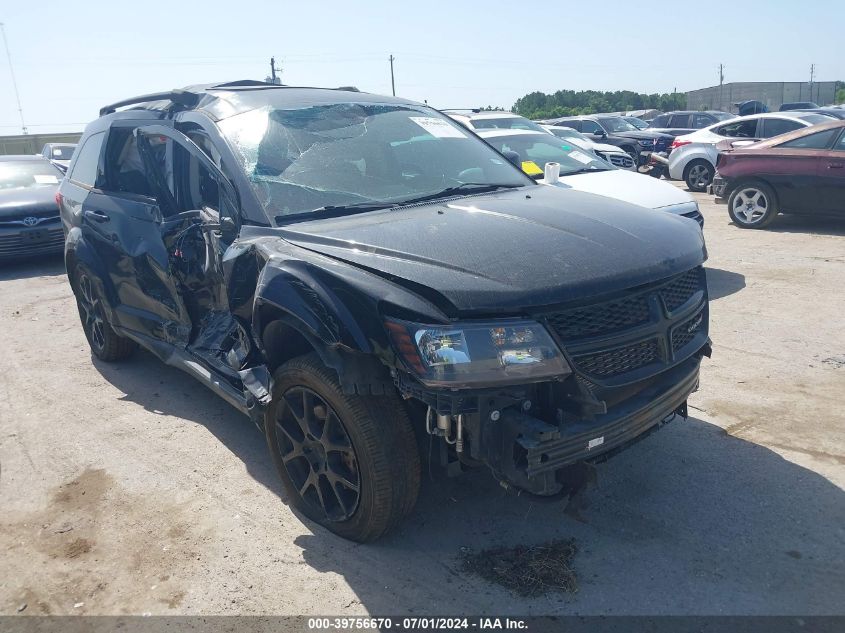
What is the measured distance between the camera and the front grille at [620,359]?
279 cm

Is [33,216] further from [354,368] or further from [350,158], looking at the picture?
[354,368]

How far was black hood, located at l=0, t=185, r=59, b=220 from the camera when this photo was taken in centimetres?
1003

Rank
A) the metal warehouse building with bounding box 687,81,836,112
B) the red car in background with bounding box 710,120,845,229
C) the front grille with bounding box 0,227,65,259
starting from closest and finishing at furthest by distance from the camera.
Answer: the red car in background with bounding box 710,120,845,229 < the front grille with bounding box 0,227,65,259 < the metal warehouse building with bounding box 687,81,836,112

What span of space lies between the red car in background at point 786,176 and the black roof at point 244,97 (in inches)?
282

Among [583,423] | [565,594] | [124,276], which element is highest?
[124,276]

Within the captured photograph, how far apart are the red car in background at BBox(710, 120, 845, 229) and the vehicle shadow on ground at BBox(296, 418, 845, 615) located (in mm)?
7030

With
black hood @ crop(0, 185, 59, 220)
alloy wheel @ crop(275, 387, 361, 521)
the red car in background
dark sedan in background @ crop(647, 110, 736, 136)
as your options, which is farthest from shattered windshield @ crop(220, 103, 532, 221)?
dark sedan in background @ crop(647, 110, 736, 136)

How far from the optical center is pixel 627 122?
22188 mm

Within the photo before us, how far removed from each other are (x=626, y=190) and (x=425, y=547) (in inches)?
200

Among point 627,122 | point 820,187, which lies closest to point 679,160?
point 820,187

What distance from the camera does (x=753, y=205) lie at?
10328 millimetres

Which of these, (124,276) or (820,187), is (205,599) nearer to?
(124,276)

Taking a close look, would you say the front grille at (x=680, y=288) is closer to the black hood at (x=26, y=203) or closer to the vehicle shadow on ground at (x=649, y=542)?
the vehicle shadow on ground at (x=649, y=542)

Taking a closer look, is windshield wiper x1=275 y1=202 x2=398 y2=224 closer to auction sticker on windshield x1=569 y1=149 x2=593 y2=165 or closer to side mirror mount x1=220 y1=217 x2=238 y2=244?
side mirror mount x1=220 y1=217 x2=238 y2=244
